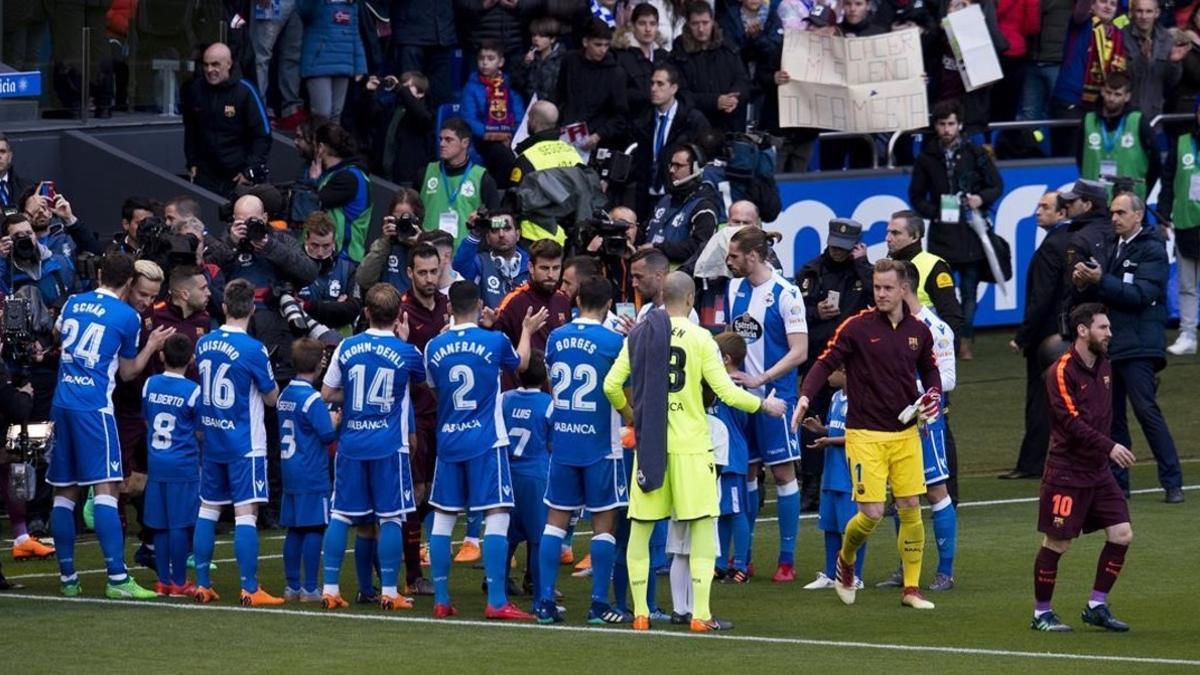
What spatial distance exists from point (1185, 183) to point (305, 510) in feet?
39.1

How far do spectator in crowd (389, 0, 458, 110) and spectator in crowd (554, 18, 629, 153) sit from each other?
61.1 inches

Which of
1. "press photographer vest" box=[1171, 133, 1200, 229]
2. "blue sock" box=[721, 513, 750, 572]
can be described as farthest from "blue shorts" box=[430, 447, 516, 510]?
"press photographer vest" box=[1171, 133, 1200, 229]

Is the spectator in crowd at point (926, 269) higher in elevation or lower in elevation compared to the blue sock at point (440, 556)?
higher

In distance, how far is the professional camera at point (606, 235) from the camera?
15.8 meters

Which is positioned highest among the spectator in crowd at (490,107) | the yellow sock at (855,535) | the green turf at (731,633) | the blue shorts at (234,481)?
the spectator in crowd at (490,107)

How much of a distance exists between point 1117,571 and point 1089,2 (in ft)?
42.0

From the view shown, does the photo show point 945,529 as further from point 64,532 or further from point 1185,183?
point 1185,183

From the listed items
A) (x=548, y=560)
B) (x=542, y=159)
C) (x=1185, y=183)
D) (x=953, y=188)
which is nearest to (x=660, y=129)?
(x=542, y=159)

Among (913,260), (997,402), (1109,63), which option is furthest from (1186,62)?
(913,260)

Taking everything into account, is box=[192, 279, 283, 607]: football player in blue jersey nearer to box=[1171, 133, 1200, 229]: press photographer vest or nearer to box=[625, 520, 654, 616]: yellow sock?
box=[625, 520, 654, 616]: yellow sock

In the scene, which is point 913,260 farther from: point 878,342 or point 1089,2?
point 1089,2

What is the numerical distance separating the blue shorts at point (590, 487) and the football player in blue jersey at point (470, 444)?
317 millimetres

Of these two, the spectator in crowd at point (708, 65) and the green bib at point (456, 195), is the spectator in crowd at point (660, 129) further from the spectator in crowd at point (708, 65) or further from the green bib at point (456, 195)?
the green bib at point (456, 195)

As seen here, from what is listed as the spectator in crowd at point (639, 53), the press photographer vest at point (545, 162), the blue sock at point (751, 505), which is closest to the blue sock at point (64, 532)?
the blue sock at point (751, 505)
